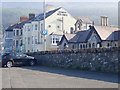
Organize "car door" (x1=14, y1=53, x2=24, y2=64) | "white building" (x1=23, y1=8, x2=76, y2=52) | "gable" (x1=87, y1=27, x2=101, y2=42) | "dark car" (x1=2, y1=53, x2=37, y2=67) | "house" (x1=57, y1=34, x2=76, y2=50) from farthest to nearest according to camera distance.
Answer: "white building" (x1=23, y1=8, x2=76, y2=52), "house" (x1=57, y1=34, x2=76, y2=50), "gable" (x1=87, y1=27, x2=101, y2=42), "car door" (x1=14, y1=53, x2=24, y2=64), "dark car" (x1=2, y1=53, x2=37, y2=67)

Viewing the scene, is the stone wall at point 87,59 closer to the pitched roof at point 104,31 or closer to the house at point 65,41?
the pitched roof at point 104,31

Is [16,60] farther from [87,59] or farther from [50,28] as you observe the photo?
[50,28]

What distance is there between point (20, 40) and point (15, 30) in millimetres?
3166

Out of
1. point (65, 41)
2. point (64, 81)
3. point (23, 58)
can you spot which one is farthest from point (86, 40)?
point (64, 81)

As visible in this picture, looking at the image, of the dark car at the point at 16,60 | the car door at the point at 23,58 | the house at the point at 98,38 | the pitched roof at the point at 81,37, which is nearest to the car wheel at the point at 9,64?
the dark car at the point at 16,60

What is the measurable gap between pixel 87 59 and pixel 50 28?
35.8 meters

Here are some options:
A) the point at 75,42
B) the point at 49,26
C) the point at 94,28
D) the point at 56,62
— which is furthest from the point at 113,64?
the point at 49,26

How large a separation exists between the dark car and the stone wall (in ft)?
6.11

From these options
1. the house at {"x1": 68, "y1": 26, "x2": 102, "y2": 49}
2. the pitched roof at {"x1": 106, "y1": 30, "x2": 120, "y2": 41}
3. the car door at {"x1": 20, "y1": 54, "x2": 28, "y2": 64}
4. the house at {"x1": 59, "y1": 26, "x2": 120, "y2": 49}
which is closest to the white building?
the house at {"x1": 68, "y1": 26, "x2": 102, "y2": 49}

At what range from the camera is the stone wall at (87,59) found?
1375 cm

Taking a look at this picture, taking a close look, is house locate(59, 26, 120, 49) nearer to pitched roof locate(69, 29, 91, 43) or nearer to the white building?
pitched roof locate(69, 29, 91, 43)

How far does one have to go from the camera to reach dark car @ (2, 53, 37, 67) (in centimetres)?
2214

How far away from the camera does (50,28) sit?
5150 centimetres

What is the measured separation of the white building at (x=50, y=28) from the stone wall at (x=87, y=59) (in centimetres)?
2790
